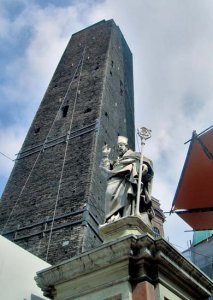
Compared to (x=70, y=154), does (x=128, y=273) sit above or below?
below

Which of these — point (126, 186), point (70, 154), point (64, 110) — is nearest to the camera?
point (126, 186)

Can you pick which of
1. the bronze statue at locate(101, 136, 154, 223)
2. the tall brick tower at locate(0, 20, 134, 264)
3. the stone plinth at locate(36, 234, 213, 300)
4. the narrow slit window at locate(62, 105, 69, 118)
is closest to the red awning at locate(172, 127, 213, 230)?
the tall brick tower at locate(0, 20, 134, 264)

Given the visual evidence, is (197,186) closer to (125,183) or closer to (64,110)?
(64,110)

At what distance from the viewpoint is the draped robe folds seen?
4355mm

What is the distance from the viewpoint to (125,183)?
447 centimetres

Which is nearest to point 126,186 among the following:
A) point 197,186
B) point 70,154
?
point 197,186

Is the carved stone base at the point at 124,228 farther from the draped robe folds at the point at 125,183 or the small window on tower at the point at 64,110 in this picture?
the small window on tower at the point at 64,110

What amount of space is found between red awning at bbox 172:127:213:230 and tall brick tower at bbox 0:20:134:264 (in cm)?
227

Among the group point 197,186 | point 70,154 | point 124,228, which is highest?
point 70,154

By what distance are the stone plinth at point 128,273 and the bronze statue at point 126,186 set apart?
511mm

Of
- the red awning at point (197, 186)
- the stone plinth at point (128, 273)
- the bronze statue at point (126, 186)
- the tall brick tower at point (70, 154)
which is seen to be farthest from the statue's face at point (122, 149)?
the red awning at point (197, 186)

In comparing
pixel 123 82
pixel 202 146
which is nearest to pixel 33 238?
pixel 202 146

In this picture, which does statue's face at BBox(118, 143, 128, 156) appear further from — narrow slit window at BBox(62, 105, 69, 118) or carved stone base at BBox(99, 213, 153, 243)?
narrow slit window at BBox(62, 105, 69, 118)

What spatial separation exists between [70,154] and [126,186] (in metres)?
8.86
